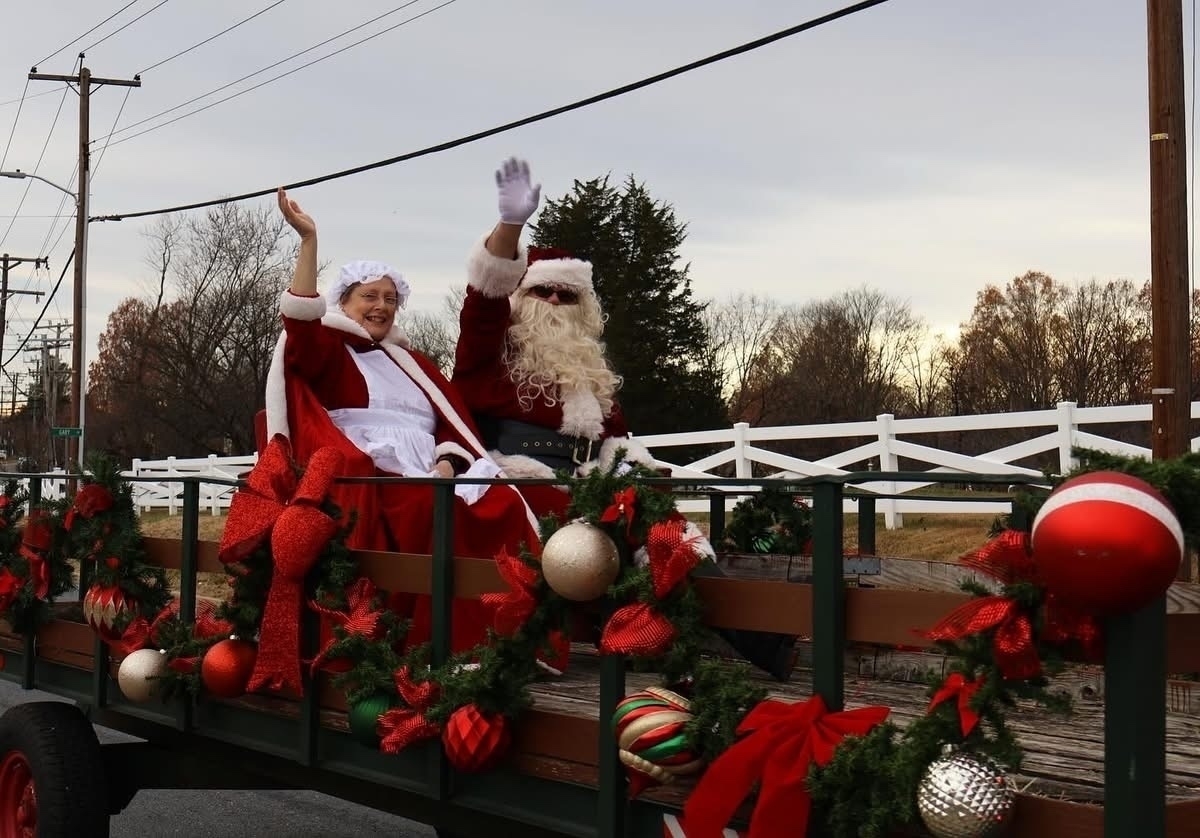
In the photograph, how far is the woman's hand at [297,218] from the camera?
158 inches

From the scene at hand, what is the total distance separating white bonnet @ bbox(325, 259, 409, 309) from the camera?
190 inches

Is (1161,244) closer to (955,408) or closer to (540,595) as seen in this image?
(540,595)

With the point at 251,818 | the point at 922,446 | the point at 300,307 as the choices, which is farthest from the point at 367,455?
the point at 922,446

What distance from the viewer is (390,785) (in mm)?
3088

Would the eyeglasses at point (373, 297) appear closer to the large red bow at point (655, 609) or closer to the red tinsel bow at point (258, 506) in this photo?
the red tinsel bow at point (258, 506)

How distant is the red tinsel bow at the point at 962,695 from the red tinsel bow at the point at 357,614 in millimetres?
1567

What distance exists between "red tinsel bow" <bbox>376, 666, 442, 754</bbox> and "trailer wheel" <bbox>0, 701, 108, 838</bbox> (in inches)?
56.3

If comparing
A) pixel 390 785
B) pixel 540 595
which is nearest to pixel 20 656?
pixel 390 785

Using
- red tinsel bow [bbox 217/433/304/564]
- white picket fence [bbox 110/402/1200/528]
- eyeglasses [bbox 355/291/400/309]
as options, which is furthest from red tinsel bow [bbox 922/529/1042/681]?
white picket fence [bbox 110/402/1200/528]

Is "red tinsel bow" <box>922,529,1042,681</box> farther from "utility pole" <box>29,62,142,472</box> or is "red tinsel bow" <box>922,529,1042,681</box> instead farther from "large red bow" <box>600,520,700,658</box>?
"utility pole" <box>29,62,142,472</box>

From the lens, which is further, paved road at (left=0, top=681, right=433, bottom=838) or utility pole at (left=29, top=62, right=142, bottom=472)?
utility pole at (left=29, top=62, right=142, bottom=472)

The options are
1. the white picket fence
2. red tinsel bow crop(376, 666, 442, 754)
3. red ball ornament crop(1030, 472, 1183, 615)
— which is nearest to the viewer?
red ball ornament crop(1030, 472, 1183, 615)

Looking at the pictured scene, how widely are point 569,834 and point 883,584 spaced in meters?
1.48

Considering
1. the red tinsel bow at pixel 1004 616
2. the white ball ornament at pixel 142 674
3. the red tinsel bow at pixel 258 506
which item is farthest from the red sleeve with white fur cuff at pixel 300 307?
the red tinsel bow at pixel 1004 616
